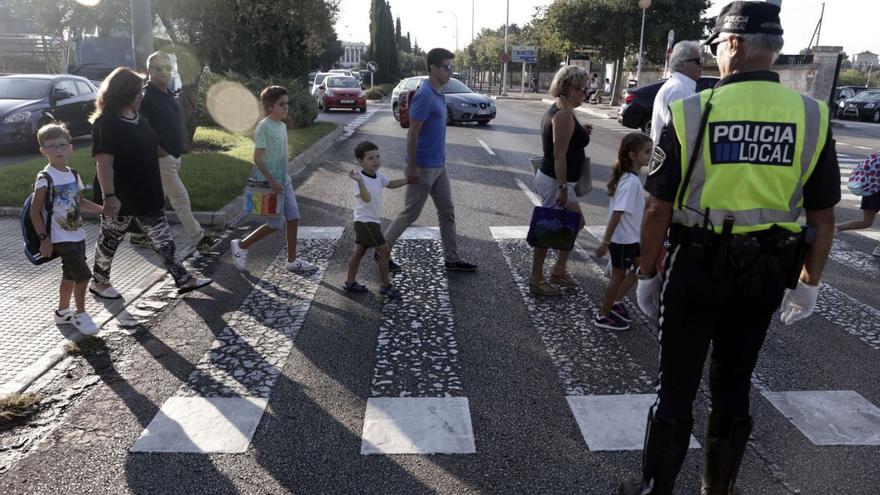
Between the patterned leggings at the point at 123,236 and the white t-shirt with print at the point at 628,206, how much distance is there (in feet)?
11.5

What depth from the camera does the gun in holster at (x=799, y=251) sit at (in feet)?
7.73

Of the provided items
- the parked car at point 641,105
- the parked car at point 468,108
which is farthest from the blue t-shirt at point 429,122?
the parked car at point 468,108

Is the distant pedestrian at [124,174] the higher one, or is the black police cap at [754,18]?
the black police cap at [754,18]

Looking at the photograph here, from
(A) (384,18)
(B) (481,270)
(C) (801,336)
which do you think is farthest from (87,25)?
(A) (384,18)

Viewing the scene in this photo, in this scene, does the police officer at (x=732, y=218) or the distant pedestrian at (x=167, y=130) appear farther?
the distant pedestrian at (x=167, y=130)

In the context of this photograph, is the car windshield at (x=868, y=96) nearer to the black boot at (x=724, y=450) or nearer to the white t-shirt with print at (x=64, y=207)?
the black boot at (x=724, y=450)

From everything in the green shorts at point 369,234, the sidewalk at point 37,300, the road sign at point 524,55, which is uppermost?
the road sign at point 524,55

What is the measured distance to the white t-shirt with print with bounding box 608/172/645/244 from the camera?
4.57 m

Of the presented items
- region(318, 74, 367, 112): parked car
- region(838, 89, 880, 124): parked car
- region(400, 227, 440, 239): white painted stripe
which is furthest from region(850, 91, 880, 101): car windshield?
region(400, 227, 440, 239): white painted stripe

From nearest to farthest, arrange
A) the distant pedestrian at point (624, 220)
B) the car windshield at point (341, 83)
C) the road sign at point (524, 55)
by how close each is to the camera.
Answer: the distant pedestrian at point (624, 220)
the car windshield at point (341, 83)
the road sign at point (524, 55)

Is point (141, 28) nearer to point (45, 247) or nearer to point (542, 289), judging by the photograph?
point (45, 247)

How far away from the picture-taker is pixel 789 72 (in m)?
24.5

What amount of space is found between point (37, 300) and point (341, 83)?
24.7 meters

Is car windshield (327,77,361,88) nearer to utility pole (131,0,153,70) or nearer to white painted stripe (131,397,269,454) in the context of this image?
utility pole (131,0,153,70)
